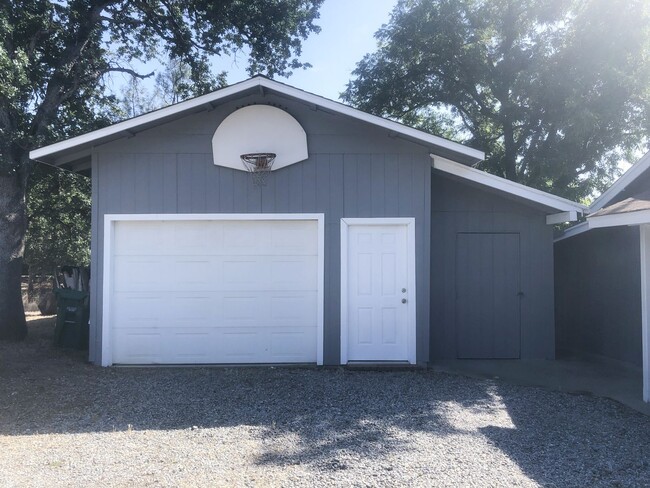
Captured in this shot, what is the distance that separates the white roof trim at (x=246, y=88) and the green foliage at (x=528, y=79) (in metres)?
7.38

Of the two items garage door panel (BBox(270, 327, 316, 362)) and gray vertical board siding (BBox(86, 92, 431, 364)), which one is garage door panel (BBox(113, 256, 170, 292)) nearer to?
gray vertical board siding (BBox(86, 92, 431, 364))

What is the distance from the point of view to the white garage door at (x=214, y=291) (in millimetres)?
8992

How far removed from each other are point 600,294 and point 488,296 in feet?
7.18

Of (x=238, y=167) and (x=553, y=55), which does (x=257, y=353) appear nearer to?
(x=238, y=167)

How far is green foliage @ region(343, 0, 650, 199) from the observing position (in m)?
14.1

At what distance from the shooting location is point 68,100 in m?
13.2

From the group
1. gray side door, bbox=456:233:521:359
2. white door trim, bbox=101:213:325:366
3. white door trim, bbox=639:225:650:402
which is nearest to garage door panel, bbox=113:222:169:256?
white door trim, bbox=101:213:325:366

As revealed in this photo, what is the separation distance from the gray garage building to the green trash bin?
161 centimetres

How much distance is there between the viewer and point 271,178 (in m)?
8.92

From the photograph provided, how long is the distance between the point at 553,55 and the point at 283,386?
1238 cm

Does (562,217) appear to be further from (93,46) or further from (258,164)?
(93,46)

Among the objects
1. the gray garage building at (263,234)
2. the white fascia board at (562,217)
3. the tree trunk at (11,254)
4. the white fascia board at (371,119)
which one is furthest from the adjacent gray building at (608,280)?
the tree trunk at (11,254)

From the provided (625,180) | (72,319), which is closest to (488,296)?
(625,180)

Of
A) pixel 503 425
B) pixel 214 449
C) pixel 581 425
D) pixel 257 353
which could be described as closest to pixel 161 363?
pixel 257 353
